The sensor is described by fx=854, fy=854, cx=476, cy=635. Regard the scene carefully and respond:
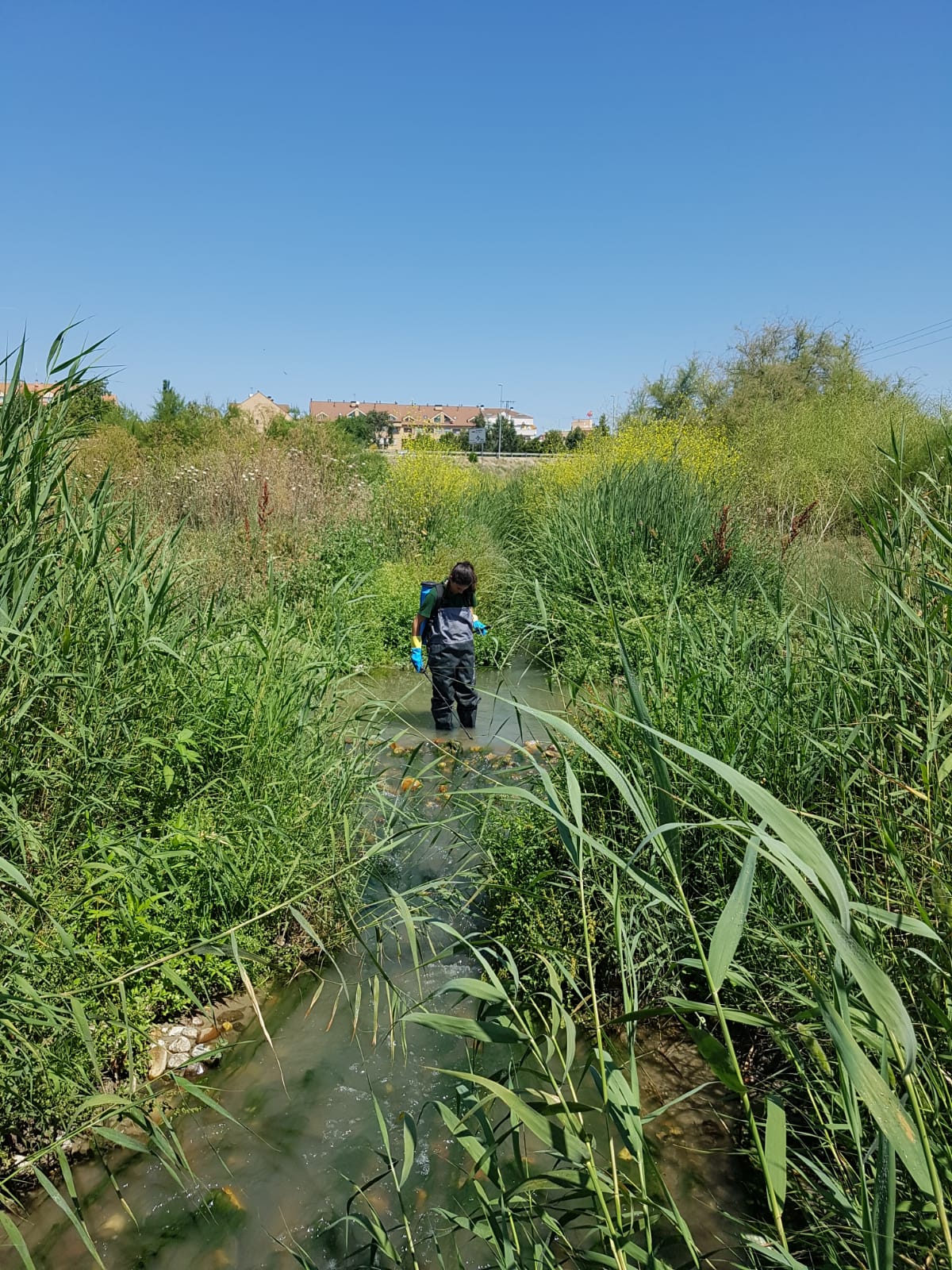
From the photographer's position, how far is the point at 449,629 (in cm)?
754

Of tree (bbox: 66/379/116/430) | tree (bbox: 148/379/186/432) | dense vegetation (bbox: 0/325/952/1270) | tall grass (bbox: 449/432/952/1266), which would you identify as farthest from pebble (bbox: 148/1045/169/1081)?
tree (bbox: 148/379/186/432)

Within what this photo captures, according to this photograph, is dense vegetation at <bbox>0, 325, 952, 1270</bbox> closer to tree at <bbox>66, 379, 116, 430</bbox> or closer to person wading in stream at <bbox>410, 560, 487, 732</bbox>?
tree at <bbox>66, 379, 116, 430</bbox>

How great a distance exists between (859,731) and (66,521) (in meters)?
3.41

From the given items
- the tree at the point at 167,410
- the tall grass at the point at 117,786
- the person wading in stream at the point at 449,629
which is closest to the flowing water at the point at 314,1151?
the tall grass at the point at 117,786

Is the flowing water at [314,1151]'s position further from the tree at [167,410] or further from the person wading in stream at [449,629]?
the tree at [167,410]

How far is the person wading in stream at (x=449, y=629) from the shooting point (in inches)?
295

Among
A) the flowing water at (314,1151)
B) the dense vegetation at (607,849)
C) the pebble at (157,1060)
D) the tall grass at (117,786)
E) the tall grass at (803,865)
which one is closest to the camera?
the tall grass at (803,865)

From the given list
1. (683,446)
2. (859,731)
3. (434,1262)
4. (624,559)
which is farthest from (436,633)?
(683,446)

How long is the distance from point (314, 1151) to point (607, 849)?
6.77 ft

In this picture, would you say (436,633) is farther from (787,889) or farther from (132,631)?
(787,889)

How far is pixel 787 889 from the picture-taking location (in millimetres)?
3242

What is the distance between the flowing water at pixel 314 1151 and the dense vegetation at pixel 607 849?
0.63 ft

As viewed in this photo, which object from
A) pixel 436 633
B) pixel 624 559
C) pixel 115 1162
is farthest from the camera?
pixel 624 559

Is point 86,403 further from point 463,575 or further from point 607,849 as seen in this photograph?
point 463,575
